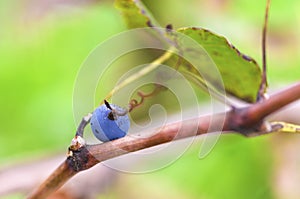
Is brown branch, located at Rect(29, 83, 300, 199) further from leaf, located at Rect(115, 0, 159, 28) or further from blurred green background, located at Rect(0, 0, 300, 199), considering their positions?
blurred green background, located at Rect(0, 0, 300, 199)

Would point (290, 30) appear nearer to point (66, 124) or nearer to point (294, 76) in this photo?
point (294, 76)

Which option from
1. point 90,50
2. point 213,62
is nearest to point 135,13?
point 213,62

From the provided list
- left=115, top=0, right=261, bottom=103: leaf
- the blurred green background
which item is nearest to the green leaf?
Result: left=115, top=0, right=261, bottom=103: leaf

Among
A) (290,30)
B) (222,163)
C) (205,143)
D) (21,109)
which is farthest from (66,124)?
(290,30)

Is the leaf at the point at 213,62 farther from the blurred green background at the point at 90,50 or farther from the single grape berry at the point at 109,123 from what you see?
the blurred green background at the point at 90,50

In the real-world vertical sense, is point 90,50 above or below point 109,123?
above

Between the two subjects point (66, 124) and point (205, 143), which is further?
point (66, 124)

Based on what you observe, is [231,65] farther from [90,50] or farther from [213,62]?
[90,50]
